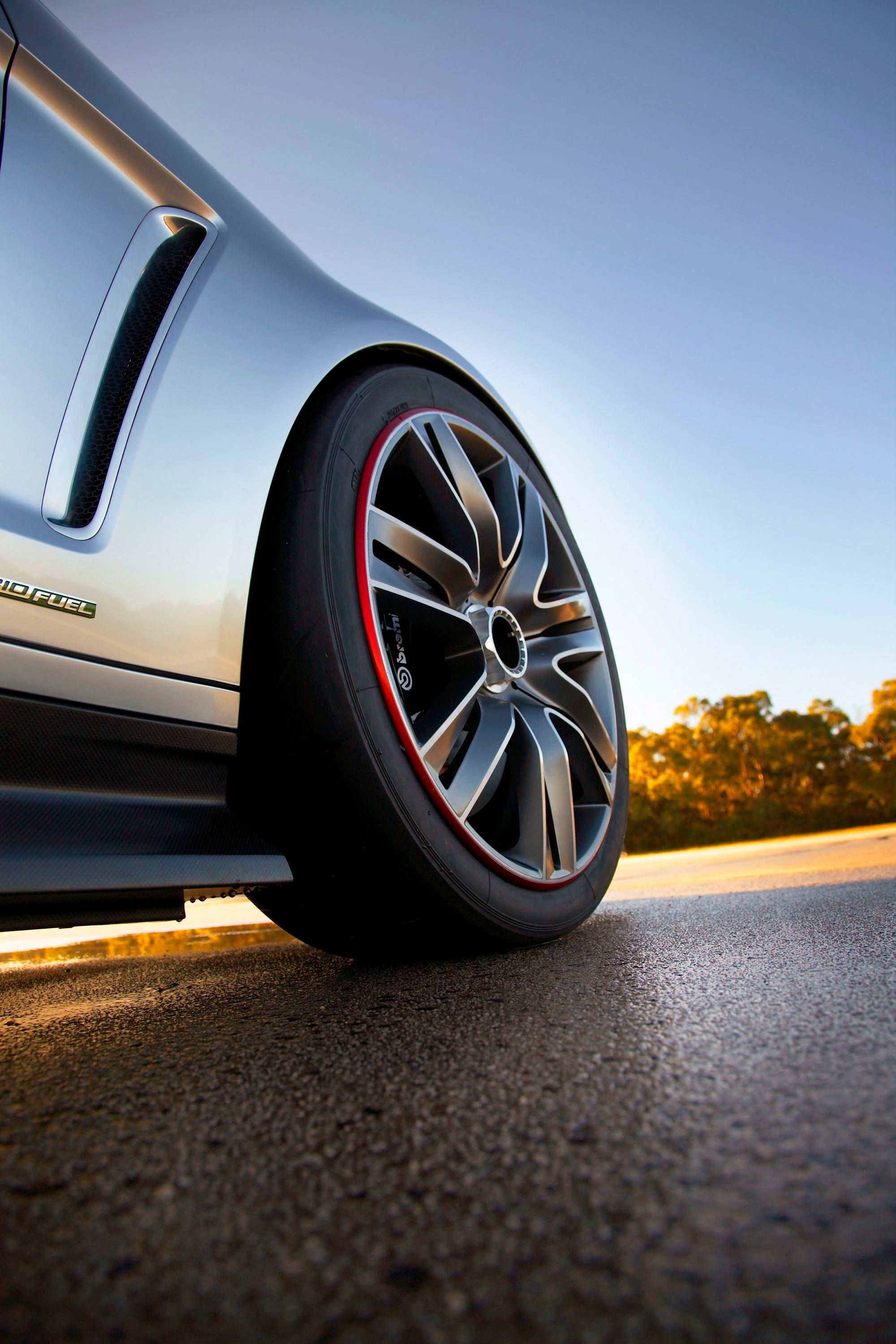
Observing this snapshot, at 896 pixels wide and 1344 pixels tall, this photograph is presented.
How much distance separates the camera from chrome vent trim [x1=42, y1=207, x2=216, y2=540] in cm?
113

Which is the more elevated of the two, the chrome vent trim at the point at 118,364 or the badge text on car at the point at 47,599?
the chrome vent trim at the point at 118,364

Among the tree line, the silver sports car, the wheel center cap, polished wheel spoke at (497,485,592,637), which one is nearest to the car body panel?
the silver sports car

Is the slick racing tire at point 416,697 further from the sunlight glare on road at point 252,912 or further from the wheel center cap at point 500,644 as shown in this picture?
the sunlight glare on road at point 252,912

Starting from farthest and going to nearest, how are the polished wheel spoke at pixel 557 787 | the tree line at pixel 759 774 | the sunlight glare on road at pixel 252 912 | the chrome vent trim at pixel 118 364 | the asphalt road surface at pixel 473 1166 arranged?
the tree line at pixel 759 774, the sunlight glare on road at pixel 252 912, the polished wheel spoke at pixel 557 787, the chrome vent trim at pixel 118 364, the asphalt road surface at pixel 473 1166

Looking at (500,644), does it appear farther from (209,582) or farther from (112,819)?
(112,819)

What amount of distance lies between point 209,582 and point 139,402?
29cm

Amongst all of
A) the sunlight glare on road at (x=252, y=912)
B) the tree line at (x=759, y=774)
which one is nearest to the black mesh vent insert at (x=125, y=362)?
the sunlight glare on road at (x=252, y=912)

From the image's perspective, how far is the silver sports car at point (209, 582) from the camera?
Answer: 42.8 inches

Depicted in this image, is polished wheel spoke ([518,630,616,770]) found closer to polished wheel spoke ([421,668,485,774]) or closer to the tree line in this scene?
polished wheel spoke ([421,668,485,774])

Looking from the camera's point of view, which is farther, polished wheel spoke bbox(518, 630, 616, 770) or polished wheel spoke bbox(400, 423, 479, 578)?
polished wheel spoke bbox(518, 630, 616, 770)

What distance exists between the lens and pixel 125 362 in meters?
1.23

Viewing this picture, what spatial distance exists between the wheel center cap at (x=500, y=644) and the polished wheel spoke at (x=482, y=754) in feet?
0.20

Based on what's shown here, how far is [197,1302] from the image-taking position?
0.43 m

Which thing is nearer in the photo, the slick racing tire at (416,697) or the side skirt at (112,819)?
the side skirt at (112,819)
